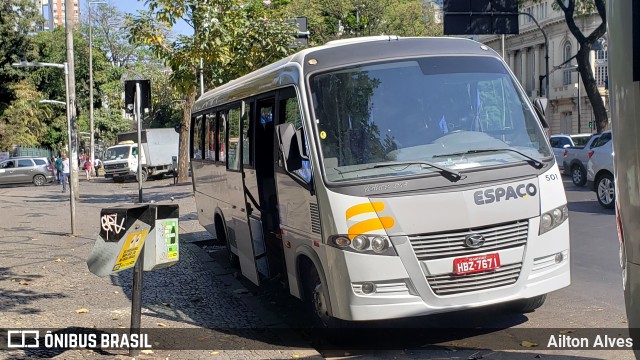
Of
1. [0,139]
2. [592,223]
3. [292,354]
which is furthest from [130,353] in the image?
[0,139]

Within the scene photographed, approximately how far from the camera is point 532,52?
76688mm

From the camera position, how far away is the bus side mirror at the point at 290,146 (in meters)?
6.82

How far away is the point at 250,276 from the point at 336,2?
4266 cm

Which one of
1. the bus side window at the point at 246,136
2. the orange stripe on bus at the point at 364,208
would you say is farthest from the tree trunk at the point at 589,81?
the orange stripe on bus at the point at 364,208

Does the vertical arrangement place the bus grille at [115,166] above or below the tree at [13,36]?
below

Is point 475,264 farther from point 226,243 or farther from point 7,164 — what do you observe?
point 7,164

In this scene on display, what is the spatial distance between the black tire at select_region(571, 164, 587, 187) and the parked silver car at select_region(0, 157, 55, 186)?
3442 cm

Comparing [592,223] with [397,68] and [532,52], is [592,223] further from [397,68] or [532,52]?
[532,52]

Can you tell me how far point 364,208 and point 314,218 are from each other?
2.22 ft

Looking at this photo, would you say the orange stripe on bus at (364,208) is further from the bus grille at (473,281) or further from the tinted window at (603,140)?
the tinted window at (603,140)

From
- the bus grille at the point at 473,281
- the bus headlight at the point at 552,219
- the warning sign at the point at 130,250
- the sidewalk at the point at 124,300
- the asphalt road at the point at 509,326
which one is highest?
the bus headlight at the point at 552,219

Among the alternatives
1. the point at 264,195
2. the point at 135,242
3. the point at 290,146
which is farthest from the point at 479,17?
the point at 135,242

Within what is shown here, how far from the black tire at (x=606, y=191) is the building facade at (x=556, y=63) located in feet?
167

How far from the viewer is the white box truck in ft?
155
